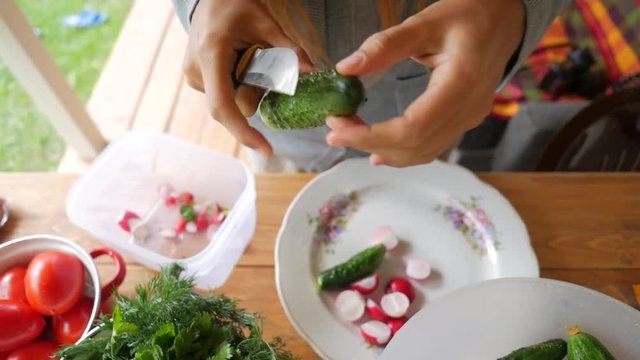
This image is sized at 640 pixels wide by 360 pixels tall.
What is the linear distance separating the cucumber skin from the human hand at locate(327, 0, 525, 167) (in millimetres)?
255

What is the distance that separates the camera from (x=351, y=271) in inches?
26.7

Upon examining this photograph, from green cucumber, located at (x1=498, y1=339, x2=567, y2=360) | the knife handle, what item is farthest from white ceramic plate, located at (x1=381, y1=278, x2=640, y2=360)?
the knife handle

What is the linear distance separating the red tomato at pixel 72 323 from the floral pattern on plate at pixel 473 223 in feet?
1.70

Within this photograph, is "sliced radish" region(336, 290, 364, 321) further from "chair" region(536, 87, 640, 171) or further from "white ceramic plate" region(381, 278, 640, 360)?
"chair" region(536, 87, 640, 171)

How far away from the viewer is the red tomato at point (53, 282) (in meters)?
0.54

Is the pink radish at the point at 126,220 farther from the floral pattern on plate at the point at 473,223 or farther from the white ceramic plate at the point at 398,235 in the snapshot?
the floral pattern on plate at the point at 473,223

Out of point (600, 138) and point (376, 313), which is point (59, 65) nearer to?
point (376, 313)

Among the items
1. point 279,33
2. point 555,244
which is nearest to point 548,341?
point 555,244

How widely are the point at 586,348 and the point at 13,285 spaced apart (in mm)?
636

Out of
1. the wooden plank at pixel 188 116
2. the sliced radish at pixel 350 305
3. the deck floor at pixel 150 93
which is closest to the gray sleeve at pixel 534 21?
the sliced radish at pixel 350 305

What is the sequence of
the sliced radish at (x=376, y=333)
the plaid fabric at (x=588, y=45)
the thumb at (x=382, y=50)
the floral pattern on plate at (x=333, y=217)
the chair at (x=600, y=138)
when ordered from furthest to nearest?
the plaid fabric at (x=588, y=45), the chair at (x=600, y=138), the floral pattern on plate at (x=333, y=217), the sliced radish at (x=376, y=333), the thumb at (x=382, y=50)

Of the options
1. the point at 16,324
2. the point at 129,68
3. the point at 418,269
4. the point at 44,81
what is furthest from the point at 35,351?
the point at 129,68

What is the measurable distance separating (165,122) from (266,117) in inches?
47.7

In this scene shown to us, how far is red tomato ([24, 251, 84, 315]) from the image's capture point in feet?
1.76
